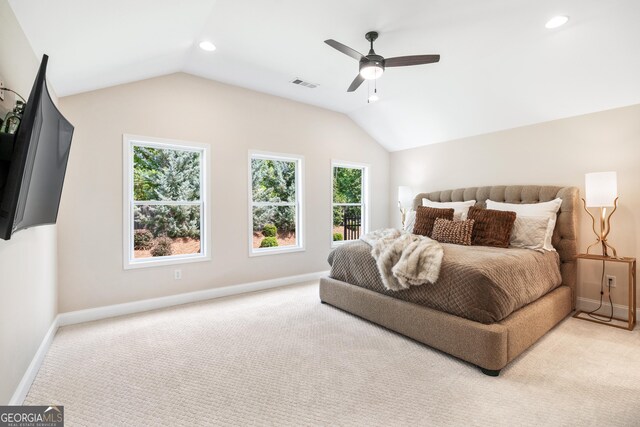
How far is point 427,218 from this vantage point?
415 centimetres

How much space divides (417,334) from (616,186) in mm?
2625

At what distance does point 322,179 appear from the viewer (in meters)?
5.11

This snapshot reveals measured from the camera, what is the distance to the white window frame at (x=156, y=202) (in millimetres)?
3510

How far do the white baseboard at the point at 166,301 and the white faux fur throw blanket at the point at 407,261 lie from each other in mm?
2045

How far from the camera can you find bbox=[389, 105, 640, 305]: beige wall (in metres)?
3.29

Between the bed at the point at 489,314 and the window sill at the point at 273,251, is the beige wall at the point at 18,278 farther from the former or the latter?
the bed at the point at 489,314

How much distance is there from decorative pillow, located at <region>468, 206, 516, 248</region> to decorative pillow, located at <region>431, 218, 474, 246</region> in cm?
10

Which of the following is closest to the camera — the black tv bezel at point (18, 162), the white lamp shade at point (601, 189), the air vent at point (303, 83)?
the black tv bezel at point (18, 162)

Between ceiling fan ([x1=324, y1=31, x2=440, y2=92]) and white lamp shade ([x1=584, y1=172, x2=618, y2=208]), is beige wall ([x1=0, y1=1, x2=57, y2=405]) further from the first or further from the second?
white lamp shade ([x1=584, y1=172, x2=618, y2=208])

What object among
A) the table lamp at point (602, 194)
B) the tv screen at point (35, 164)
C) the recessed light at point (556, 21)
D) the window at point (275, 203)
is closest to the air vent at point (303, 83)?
the window at point (275, 203)

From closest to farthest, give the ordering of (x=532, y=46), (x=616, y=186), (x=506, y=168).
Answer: (x=532, y=46), (x=616, y=186), (x=506, y=168)

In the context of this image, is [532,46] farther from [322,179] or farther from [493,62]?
Result: [322,179]

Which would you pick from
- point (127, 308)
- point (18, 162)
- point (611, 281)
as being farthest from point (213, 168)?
point (611, 281)

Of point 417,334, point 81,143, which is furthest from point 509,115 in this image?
point 81,143
